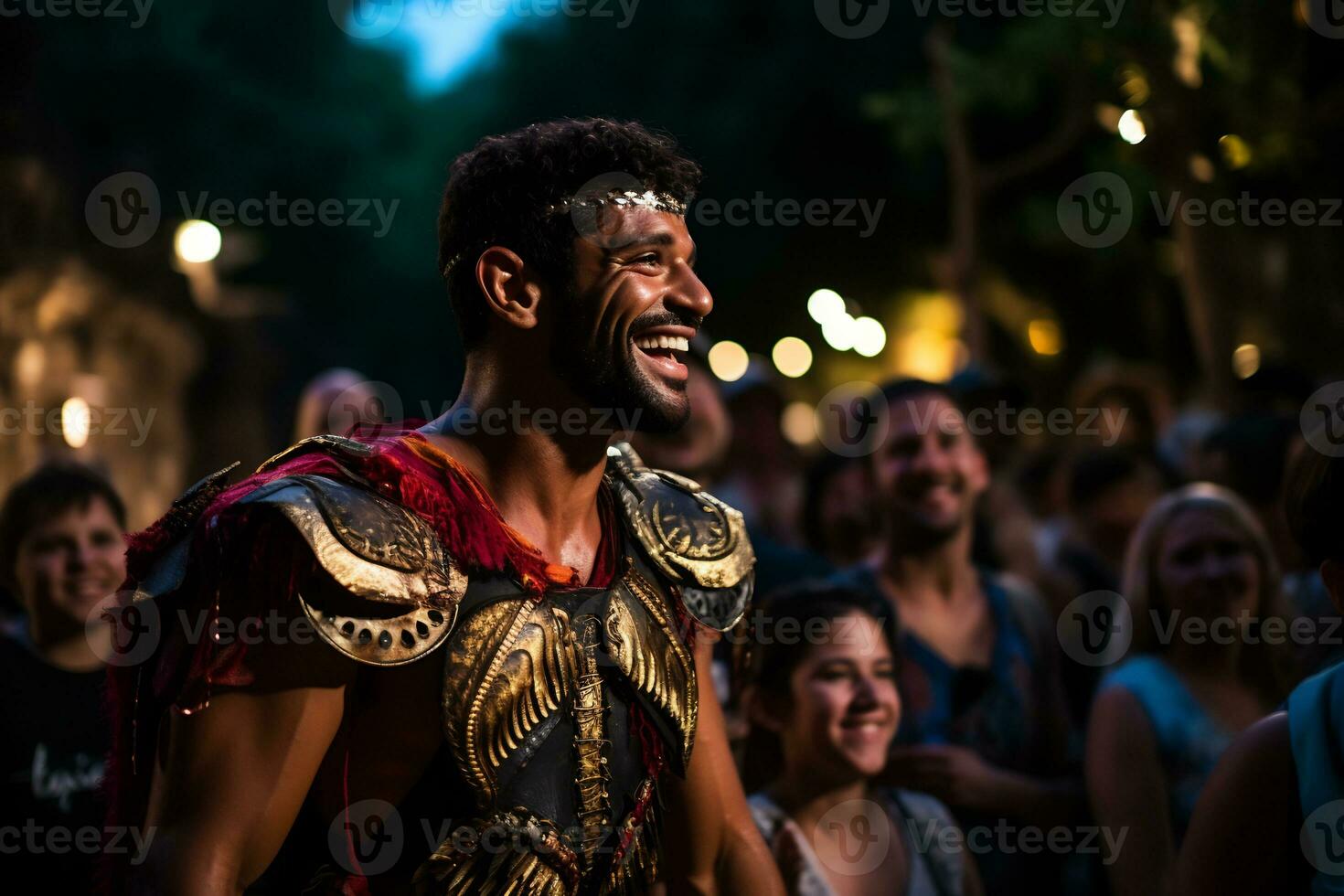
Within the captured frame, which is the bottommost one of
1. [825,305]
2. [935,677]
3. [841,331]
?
[935,677]

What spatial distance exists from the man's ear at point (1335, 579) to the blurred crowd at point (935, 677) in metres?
1.00

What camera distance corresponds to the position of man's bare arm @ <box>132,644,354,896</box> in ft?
7.54

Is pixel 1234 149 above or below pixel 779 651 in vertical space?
above

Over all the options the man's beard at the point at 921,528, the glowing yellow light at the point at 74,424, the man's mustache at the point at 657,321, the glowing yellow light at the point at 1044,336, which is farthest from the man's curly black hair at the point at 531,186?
the glowing yellow light at the point at 1044,336

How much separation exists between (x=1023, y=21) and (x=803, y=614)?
590 inches

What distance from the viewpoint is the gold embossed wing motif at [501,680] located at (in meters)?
2.54

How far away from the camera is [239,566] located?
2.44 m

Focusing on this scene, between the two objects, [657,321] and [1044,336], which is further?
[1044,336]

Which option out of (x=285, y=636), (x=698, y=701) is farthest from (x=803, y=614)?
(x=285, y=636)

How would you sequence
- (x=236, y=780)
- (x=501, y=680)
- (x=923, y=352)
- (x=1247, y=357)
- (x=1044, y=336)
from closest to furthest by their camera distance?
1. (x=236, y=780)
2. (x=501, y=680)
3. (x=1247, y=357)
4. (x=1044, y=336)
5. (x=923, y=352)

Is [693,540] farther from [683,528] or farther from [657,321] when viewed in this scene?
[657,321]

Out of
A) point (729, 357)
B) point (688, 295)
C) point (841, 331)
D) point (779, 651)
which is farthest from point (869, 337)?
point (688, 295)

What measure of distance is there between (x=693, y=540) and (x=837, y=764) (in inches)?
56.3

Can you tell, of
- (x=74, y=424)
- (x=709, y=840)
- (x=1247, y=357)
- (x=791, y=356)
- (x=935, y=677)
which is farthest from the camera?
(x=791, y=356)
